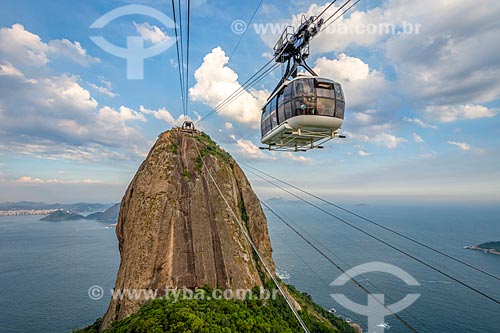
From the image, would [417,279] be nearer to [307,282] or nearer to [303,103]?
[307,282]

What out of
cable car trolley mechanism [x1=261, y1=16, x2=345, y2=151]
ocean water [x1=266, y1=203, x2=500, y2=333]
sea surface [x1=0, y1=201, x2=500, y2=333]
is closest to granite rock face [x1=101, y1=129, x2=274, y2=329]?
cable car trolley mechanism [x1=261, y1=16, x2=345, y2=151]

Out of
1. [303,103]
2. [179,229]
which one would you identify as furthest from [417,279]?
[303,103]

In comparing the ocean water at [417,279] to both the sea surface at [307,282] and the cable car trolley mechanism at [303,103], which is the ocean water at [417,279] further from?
the cable car trolley mechanism at [303,103]

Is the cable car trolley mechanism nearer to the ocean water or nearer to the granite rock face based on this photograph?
the granite rock face

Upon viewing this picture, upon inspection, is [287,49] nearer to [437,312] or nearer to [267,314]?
[267,314]

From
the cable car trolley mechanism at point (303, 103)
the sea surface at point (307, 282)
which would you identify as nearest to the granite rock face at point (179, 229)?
the cable car trolley mechanism at point (303, 103)

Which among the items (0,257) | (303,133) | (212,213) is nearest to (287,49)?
(303,133)

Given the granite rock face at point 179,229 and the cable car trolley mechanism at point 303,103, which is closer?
the cable car trolley mechanism at point 303,103
